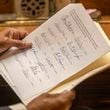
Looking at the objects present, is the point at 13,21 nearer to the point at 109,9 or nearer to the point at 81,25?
the point at 109,9

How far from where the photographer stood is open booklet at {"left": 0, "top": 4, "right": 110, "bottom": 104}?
2.76 ft

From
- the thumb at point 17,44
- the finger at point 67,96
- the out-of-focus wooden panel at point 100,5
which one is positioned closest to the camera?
the finger at point 67,96

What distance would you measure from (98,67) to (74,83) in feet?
0.26

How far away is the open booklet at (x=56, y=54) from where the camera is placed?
2.76 ft

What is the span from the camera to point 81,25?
87 centimetres

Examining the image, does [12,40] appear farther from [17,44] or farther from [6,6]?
[6,6]

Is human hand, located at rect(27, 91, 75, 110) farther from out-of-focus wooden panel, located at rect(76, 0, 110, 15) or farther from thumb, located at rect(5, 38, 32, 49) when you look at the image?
out-of-focus wooden panel, located at rect(76, 0, 110, 15)

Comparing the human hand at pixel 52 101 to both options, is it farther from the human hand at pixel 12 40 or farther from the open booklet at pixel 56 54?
the human hand at pixel 12 40

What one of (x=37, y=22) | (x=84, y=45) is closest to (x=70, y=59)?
(x=84, y=45)

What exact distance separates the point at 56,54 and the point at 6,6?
0.65m

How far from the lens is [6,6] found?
1.47 metres

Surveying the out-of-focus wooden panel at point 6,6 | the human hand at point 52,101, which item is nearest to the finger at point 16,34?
the human hand at point 52,101

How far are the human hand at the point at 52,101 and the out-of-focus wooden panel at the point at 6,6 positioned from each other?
717 mm

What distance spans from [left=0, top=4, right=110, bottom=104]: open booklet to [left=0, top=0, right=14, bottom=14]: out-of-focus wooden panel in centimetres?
55
